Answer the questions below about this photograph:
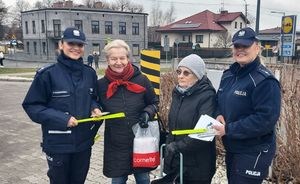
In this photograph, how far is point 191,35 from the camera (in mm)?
60469

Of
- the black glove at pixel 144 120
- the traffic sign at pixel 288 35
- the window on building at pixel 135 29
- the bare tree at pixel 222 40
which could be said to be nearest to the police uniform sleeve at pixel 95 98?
the black glove at pixel 144 120

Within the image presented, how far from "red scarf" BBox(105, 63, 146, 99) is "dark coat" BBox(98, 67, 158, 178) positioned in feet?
0.14

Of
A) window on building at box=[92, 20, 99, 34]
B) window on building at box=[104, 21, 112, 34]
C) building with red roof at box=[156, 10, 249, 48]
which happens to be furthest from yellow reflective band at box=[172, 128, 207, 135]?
building with red roof at box=[156, 10, 249, 48]

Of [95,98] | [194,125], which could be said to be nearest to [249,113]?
[194,125]

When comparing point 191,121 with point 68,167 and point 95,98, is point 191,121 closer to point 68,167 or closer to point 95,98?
point 95,98

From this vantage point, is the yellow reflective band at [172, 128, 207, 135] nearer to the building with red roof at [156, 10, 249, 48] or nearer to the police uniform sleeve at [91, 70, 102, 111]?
the police uniform sleeve at [91, 70, 102, 111]

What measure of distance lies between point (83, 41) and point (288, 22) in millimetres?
10531

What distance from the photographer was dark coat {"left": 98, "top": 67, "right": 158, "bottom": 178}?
10.6ft

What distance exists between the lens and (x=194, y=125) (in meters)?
2.87

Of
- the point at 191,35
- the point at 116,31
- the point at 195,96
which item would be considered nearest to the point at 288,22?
the point at 195,96

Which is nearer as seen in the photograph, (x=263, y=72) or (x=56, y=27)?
(x=263, y=72)

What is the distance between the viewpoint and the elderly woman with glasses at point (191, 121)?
2869mm

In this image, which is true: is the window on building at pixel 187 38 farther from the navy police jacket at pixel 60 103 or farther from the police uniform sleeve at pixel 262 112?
the police uniform sleeve at pixel 262 112

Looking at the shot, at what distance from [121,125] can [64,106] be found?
2.00 ft
